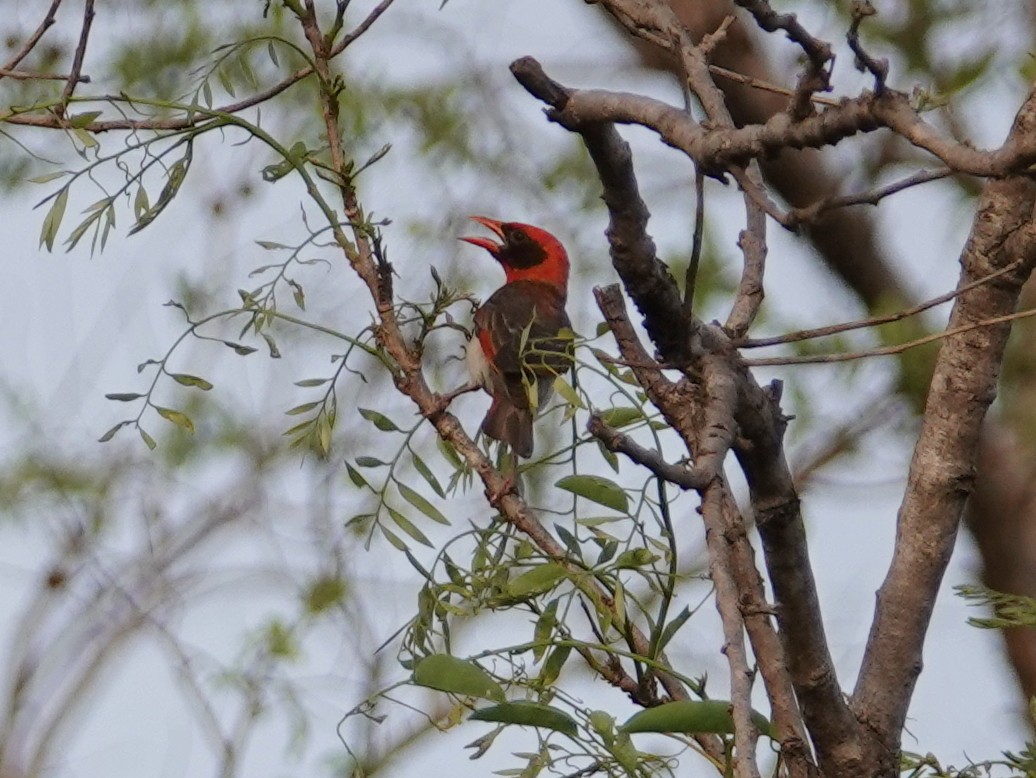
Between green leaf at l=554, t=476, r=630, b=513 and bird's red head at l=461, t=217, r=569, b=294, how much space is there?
3771 mm

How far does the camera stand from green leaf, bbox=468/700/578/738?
1.87m

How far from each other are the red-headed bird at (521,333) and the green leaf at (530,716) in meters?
0.47

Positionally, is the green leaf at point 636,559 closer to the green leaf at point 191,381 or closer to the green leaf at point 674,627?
the green leaf at point 674,627

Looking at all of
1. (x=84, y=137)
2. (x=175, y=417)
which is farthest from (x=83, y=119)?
(x=175, y=417)

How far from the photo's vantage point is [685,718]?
5.99ft

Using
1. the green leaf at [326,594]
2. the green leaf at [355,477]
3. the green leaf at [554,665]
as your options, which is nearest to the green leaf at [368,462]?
the green leaf at [355,477]

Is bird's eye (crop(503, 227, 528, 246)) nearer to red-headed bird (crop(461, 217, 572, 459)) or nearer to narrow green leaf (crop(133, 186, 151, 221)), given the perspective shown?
red-headed bird (crop(461, 217, 572, 459))

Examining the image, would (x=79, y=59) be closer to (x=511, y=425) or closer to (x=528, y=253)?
(x=511, y=425)

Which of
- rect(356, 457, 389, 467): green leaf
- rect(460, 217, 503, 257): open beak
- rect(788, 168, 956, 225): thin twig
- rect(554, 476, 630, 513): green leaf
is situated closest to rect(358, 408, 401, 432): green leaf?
rect(356, 457, 389, 467): green leaf

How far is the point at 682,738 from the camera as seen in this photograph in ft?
6.67

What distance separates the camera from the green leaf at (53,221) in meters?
2.30

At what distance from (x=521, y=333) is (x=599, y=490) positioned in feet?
2.36

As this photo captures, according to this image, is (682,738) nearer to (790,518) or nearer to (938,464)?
(790,518)

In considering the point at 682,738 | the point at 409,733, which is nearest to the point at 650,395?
the point at 682,738
